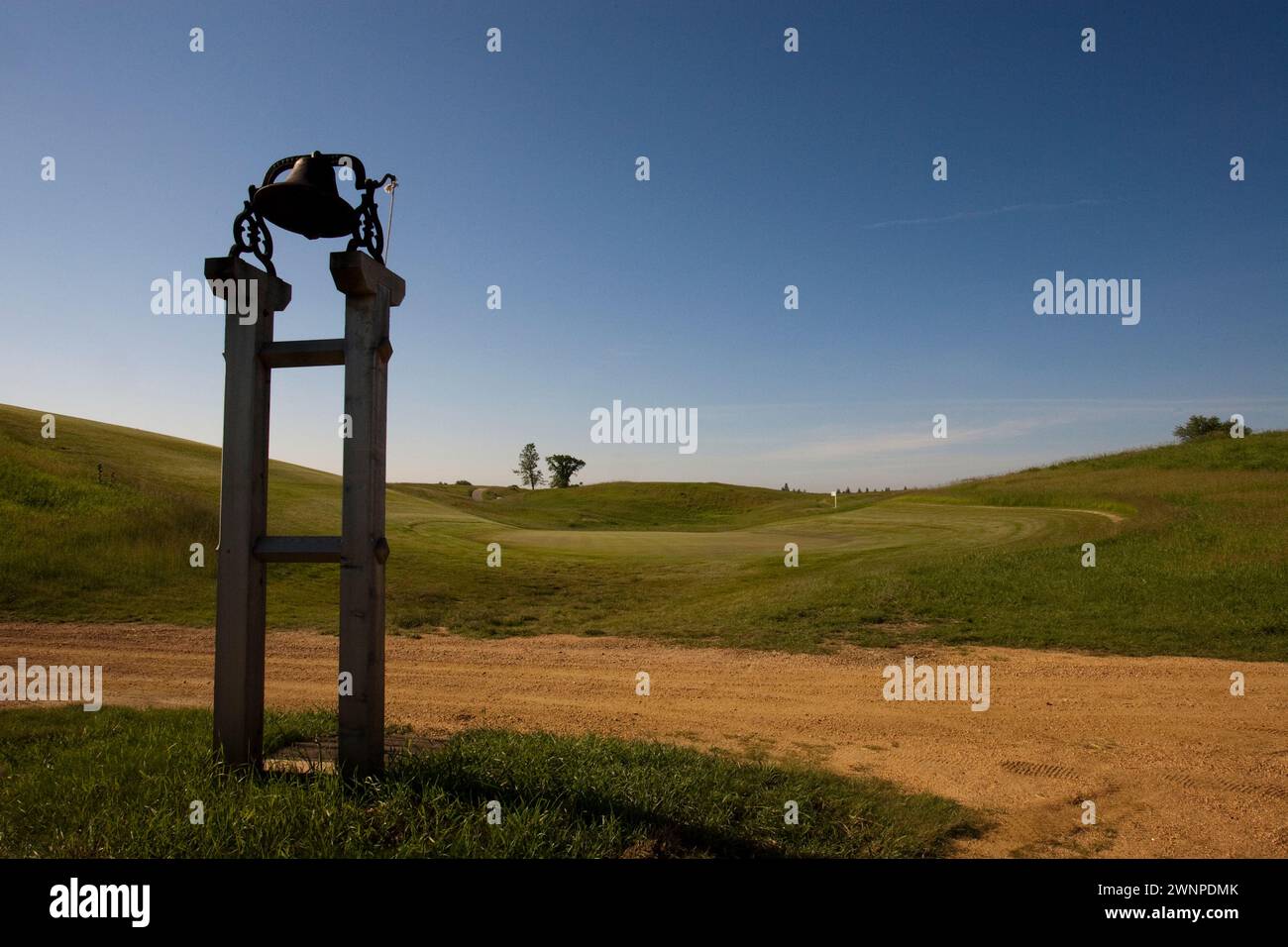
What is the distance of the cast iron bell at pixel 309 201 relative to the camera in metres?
4.83

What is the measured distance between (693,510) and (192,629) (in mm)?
49117

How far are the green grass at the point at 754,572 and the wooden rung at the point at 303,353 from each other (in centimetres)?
844

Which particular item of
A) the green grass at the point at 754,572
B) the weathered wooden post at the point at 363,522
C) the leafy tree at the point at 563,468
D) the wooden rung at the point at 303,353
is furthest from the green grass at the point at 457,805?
the leafy tree at the point at 563,468

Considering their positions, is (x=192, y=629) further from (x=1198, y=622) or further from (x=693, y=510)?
(x=693, y=510)

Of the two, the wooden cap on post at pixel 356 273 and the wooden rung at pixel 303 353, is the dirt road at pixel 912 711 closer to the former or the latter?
the wooden rung at pixel 303 353

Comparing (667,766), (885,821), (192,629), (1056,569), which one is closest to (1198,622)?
(1056,569)

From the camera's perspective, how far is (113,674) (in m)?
9.21

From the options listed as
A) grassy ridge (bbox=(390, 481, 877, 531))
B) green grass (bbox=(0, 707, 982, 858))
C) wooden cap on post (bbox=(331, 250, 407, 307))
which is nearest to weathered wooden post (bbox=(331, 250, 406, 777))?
wooden cap on post (bbox=(331, 250, 407, 307))

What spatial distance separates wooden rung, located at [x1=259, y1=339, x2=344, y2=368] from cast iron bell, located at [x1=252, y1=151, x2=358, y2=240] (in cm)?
Answer: 90

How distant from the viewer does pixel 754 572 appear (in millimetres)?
18688

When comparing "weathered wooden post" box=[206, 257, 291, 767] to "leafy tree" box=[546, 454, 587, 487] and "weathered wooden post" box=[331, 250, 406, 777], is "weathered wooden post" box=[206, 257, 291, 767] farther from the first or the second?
"leafy tree" box=[546, 454, 587, 487]

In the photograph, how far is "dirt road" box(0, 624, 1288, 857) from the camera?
507 cm

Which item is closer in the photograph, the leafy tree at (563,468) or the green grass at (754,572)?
the green grass at (754,572)

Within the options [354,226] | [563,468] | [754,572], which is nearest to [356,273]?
[354,226]
